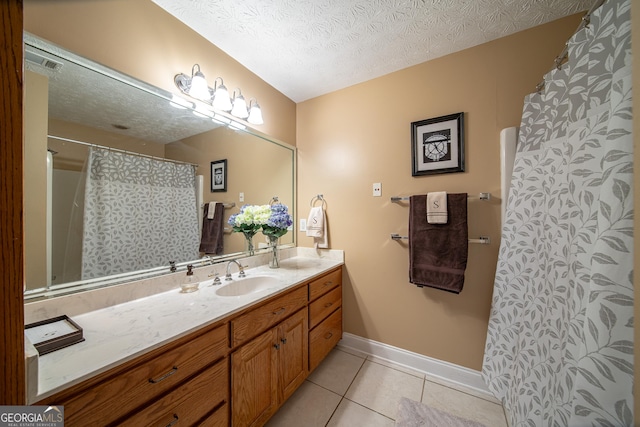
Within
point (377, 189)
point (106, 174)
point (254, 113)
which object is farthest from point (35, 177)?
point (377, 189)

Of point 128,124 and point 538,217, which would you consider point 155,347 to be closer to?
point 128,124

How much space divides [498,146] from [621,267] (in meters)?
1.06

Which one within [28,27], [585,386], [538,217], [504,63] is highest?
[504,63]

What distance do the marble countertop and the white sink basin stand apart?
0.07m

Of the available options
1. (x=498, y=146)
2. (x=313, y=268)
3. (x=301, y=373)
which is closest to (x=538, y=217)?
(x=498, y=146)

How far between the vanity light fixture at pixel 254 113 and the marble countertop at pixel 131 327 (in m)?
1.19

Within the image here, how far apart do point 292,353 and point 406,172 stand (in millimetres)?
1446

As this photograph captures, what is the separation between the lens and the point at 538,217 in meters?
1.04

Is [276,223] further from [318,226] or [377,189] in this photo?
[377,189]

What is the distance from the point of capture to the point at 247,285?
144 cm

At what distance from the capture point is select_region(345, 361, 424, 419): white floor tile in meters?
1.32

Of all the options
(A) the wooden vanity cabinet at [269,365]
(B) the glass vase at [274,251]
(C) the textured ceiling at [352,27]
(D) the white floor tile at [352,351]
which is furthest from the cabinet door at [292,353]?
(C) the textured ceiling at [352,27]

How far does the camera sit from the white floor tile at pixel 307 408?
1207 millimetres
